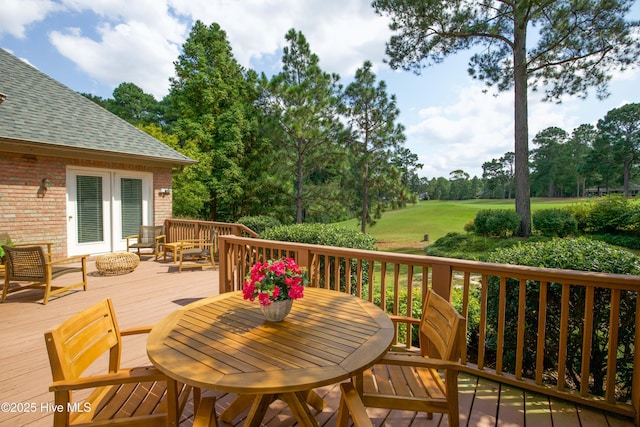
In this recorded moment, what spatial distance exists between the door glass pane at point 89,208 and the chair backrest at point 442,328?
8.27 m

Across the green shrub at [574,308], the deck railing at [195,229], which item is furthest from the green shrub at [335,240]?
the deck railing at [195,229]

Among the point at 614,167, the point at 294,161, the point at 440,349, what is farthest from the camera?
the point at 614,167

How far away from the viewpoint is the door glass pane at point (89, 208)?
7.39 metres

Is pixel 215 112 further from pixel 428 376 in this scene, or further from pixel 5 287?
pixel 428 376

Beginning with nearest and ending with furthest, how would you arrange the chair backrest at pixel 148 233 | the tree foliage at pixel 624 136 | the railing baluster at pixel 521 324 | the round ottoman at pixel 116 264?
the railing baluster at pixel 521 324, the round ottoman at pixel 116 264, the chair backrest at pixel 148 233, the tree foliage at pixel 624 136

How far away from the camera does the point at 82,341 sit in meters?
1.52

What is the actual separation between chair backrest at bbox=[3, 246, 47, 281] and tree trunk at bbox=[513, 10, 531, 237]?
1226cm

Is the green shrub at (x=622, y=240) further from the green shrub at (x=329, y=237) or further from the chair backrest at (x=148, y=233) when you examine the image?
the chair backrest at (x=148, y=233)

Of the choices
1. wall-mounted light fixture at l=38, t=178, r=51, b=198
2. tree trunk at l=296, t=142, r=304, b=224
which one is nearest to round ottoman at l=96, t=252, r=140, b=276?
wall-mounted light fixture at l=38, t=178, r=51, b=198

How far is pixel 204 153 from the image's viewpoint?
14.2 m

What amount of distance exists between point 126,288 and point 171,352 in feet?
14.3

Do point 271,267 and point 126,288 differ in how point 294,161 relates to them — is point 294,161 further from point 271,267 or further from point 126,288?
point 271,267

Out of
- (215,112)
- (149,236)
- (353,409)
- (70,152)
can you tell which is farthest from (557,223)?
(215,112)

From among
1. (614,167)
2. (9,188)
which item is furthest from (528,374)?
(614,167)
